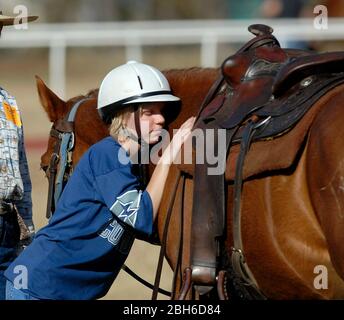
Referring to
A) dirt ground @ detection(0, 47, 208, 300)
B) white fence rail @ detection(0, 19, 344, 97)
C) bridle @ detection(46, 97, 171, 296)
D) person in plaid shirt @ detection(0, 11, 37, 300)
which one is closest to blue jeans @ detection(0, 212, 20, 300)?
person in plaid shirt @ detection(0, 11, 37, 300)

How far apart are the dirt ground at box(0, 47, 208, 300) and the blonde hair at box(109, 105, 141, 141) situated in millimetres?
2114

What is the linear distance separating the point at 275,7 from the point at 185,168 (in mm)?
7371

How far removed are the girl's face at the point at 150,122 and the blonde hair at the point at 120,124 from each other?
2 centimetres

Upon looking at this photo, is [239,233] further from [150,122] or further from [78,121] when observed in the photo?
[78,121]

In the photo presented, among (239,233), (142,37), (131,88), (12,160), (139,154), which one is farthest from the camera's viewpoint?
(142,37)

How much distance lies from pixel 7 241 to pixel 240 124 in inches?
51.8

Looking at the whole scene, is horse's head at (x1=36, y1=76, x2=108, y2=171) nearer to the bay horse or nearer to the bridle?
the bridle

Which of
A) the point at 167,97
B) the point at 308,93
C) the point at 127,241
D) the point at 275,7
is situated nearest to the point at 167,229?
the point at 127,241

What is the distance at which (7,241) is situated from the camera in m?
3.85

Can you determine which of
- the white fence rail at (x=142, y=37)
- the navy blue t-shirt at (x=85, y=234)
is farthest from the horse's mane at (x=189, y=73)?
the white fence rail at (x=142, y=37)

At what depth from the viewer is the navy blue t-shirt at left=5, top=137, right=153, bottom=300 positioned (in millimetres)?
3373

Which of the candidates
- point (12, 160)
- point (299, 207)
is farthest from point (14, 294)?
point (299, 207)

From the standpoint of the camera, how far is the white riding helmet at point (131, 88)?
11.6 feet

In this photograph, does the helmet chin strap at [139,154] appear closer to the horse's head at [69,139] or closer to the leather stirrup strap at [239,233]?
the horse's head at [69,139]
